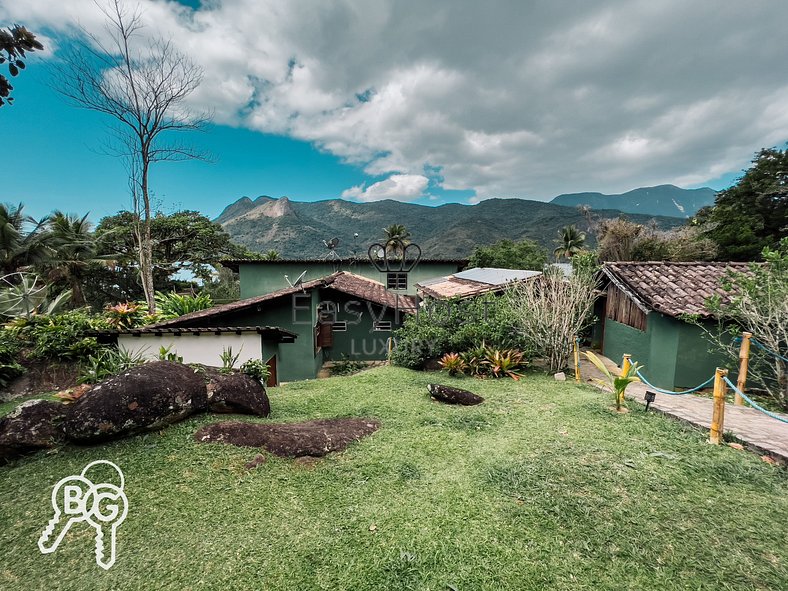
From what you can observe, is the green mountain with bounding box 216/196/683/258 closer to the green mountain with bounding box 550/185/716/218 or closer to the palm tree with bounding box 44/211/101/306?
the palm tree with bounding box 44/211/101/306

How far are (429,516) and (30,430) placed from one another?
5030 millimetres

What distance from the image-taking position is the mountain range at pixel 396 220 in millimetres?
58250

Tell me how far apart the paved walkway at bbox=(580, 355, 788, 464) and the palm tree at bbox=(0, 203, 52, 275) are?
23456 mm

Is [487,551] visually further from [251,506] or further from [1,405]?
[1,405]

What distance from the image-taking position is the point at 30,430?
411 centimetres

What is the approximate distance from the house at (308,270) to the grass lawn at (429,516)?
1671 cm

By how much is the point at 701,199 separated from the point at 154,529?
207690 mm

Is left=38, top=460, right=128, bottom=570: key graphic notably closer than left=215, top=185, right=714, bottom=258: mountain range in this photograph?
Yes

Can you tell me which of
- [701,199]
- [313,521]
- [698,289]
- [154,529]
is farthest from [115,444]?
[701,199]

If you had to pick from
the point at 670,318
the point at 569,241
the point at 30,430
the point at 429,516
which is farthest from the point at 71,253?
the point at 569,241

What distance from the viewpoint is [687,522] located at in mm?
3020

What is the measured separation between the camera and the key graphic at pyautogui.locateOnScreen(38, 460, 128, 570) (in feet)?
9.45

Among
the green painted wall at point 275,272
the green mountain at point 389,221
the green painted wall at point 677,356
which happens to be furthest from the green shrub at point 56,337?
the green mountain at point 389,221

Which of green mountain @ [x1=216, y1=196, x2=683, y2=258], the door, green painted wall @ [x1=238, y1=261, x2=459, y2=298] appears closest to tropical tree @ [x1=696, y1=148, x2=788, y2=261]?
green painted wall @ [x1=238, y1=261, x2=459, y2=298]
